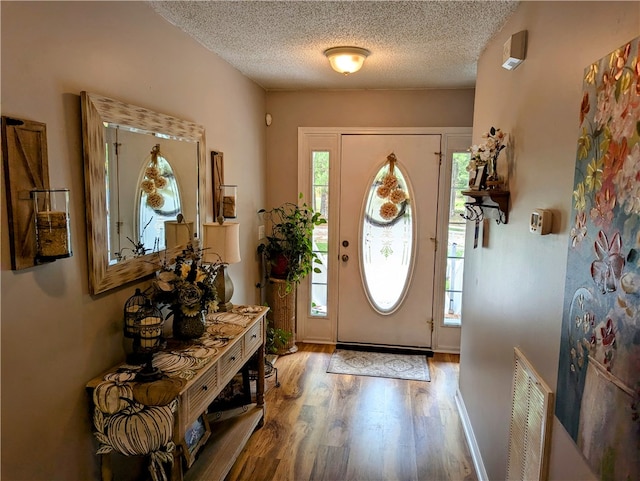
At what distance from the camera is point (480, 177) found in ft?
7.08

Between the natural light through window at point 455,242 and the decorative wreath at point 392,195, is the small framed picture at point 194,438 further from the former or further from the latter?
the natural light through window at point 455,242

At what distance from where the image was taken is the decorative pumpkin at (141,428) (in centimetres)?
160

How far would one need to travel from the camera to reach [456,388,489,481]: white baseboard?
2268mm

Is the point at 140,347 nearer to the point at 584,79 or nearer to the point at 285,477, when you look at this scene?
the point at 285,477

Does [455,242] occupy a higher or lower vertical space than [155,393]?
higher

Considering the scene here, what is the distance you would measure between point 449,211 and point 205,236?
2.34m

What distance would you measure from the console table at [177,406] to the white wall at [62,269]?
12cm

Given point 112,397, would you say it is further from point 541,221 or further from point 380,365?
point 380,365

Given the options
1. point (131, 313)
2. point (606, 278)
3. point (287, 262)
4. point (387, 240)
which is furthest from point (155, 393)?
point (387, 240)

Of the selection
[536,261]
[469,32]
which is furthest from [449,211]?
[536,261]

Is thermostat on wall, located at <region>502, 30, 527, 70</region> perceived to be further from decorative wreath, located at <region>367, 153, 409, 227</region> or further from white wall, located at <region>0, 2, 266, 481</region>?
decorative wreath, located at <region>367, 153, 409, 227</region>

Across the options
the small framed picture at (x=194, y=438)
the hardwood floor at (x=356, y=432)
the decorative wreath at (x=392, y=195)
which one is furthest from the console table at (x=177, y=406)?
→ the decorative wreath at (x=392, y=195)

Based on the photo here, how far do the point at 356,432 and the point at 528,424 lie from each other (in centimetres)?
139

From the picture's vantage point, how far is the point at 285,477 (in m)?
2.32
